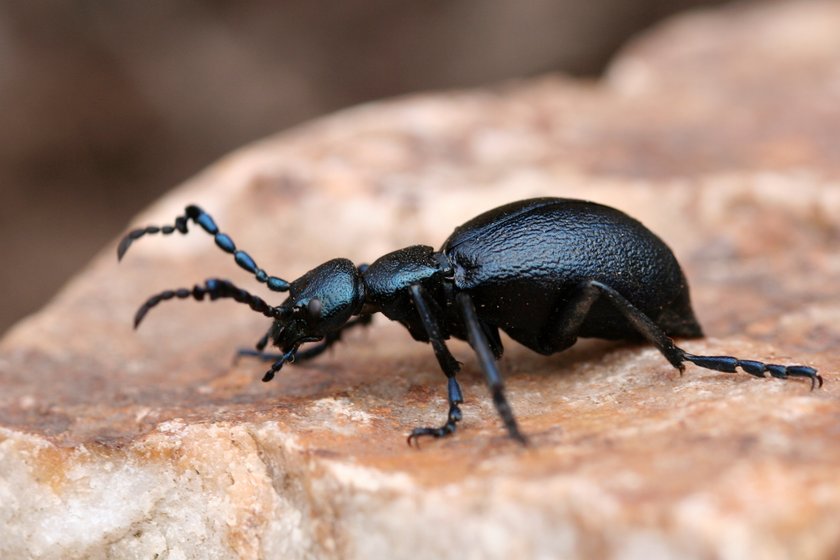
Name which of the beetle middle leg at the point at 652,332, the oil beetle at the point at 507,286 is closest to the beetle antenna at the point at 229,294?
the oil beetle at the point at 507,286

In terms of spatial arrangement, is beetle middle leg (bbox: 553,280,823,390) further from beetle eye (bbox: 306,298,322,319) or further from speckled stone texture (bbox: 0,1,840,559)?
beetle eye (bbox: 306,298,322,319)

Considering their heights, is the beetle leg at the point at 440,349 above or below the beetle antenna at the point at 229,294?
below

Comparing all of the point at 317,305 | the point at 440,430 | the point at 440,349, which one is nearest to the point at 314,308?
the point at 317,305

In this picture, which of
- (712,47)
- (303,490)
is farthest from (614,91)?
(303,490)

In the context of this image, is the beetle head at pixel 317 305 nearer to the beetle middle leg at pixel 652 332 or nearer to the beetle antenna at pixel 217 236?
the beetle antenna at pixel 217 236

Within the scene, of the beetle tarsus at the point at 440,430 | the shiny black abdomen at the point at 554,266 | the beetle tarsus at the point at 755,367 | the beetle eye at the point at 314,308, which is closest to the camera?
the beetle tarsus at the point at 440,430

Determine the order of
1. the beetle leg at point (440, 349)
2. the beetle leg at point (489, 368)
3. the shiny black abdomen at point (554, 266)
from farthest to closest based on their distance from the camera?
the shiny black abdomen at point (554, 266) < the beetle leg at point (440, 349) < the beetle leg at point (489, 368)

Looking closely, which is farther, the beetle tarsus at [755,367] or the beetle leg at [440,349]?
the beetle leg at [440,349]

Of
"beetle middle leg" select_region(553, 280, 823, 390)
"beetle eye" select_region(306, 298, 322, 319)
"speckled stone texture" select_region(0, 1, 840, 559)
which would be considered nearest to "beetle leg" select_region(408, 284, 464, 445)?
"speckled stone texture" select_region(0, 1, 840, 559)
